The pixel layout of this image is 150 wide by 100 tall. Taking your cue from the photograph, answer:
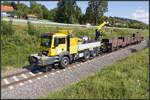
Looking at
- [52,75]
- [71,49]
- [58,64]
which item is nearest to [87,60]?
[71,49]

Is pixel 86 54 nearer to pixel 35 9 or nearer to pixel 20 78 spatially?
pixel 20 78

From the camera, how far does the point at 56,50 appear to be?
9.66 m

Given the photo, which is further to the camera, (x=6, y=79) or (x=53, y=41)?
(x=53, y=41)

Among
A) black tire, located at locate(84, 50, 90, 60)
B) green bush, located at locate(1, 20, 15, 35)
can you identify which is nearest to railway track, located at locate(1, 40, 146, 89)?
black tire, located at locate(84, 50, 90, 60)

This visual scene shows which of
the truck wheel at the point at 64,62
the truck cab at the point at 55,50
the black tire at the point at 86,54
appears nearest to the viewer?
the truck cab at the point at 55,50

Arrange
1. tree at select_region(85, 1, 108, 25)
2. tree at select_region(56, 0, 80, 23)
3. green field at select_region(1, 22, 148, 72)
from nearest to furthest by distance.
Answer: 1. tree at select_region(85, 1, 108, 25)
2. green field at select_region(1, 22, 148, 72)
3. tree at select_region(56, 0, 80, 23)

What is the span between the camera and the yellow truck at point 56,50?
933 cm

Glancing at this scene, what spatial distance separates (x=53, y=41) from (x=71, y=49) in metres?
2.21

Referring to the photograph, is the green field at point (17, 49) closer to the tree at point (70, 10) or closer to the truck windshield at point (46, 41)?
the truck windshield at point (46, 41)

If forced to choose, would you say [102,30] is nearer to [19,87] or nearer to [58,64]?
[58,64]

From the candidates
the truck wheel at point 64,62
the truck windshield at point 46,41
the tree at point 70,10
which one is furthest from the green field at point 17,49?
the tree at point 70,10

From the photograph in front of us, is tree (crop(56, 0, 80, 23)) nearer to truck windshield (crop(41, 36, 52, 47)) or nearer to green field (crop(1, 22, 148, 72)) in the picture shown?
truck windshield (crop(41, 36, 52, 47))

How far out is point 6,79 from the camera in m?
8.54

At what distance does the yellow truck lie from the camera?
30.6ft
